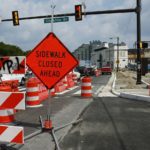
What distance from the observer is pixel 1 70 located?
39.0 feet

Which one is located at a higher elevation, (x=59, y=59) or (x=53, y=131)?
(x=59, y=59)

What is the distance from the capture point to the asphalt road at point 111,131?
829 centimetres

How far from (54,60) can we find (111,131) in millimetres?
2217

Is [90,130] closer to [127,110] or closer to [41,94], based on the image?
[127,110]

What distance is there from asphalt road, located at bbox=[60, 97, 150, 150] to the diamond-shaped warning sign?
141 cm

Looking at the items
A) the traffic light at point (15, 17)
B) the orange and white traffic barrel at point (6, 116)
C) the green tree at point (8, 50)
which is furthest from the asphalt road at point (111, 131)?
the green tree at point (8, 50)

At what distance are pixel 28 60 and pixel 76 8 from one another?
70.1 feet

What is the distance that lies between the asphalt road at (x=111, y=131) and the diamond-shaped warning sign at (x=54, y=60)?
1.41m

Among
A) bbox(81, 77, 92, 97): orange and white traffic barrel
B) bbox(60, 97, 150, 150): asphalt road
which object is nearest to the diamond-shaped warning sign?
bbox(60, 97, 150, 150): asphalt road

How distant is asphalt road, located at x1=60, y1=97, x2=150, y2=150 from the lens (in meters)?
8.29

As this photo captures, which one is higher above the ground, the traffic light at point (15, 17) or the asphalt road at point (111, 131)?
the traffic light at point (15, 17)

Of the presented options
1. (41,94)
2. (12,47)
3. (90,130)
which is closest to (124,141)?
(90,130)

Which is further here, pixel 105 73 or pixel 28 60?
pixel 105 73

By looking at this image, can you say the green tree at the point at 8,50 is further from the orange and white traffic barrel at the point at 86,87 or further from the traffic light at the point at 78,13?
the orange and white traffic barrel at the point at 86,87
